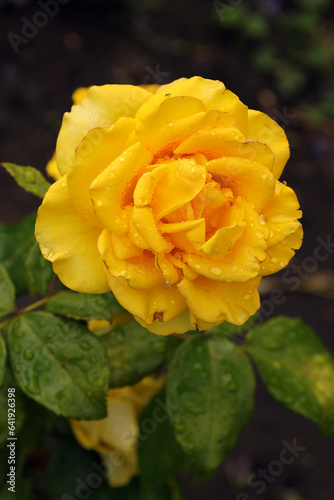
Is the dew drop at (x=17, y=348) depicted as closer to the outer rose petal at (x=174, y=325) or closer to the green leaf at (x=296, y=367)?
the outer rose petal at (x=174, y=325)

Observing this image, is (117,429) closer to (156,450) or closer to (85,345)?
(156,450)

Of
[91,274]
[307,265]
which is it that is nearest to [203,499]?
[307,265]

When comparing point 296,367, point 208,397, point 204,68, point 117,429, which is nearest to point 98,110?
point 208,397

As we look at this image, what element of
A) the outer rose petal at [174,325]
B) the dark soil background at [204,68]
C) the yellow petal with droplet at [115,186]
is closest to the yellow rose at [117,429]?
the outer rose petal at [174,325]

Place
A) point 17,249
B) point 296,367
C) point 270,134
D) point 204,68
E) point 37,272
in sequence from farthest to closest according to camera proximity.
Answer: point 204,68 → point 17,249 → point 296,367 → point 37,272 → point 270,134

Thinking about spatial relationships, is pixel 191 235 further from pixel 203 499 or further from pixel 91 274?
pixel 203 499
